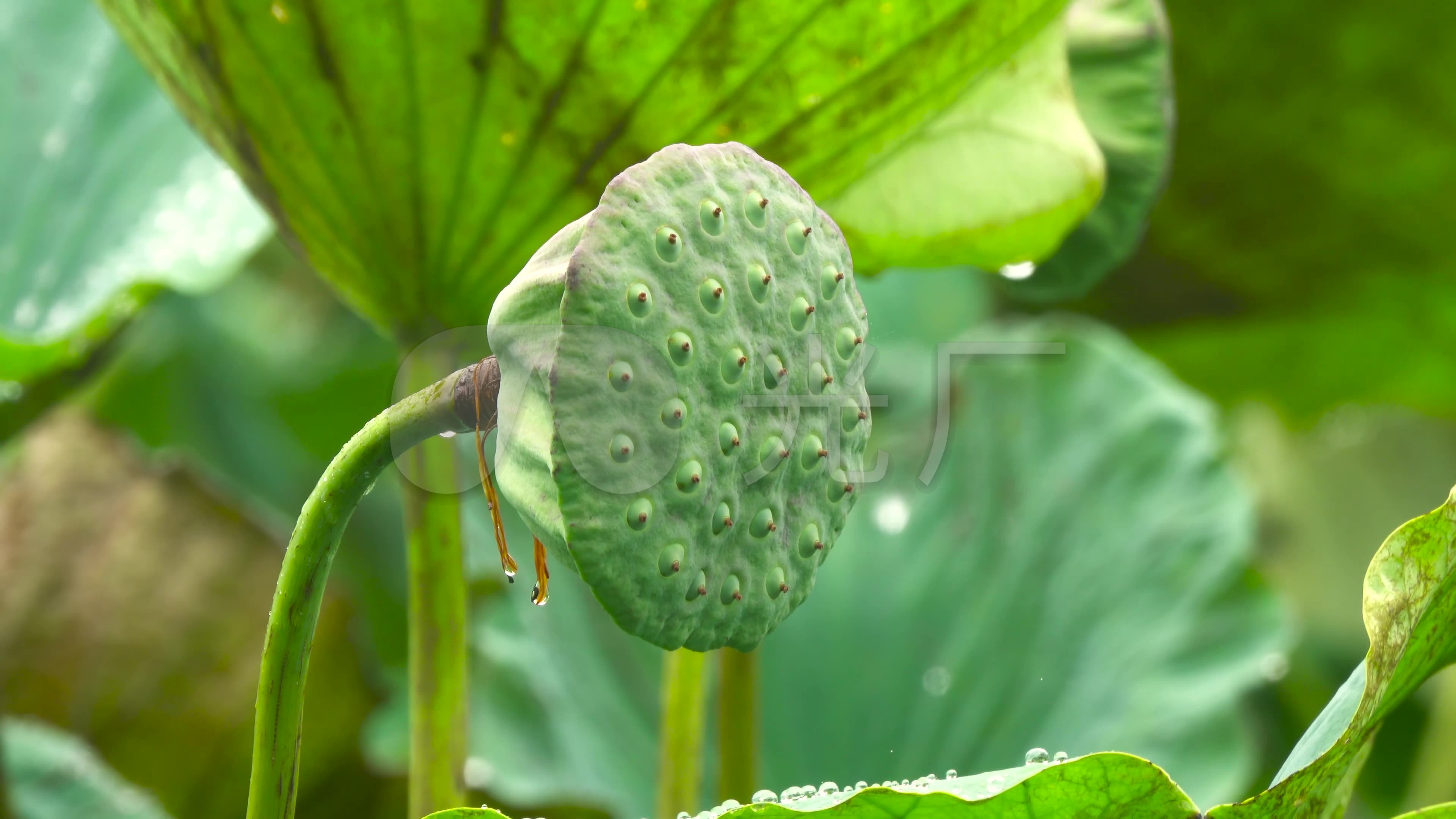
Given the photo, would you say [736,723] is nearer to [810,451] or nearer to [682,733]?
[682,733]

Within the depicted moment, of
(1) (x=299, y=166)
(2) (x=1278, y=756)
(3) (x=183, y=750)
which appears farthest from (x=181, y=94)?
(2) (x=1278, y=756)

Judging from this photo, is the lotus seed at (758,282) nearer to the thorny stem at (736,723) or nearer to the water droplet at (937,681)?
the thorny stem at (736,723)

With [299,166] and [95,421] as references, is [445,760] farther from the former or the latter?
[95,421]

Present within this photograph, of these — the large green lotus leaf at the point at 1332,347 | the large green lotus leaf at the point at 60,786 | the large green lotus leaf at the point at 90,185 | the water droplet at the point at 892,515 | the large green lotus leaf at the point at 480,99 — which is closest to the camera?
the large green lotus leaf at the point at 480,99

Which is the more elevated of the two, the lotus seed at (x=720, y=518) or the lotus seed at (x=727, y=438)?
the lotus seed at (x=727, y=438)

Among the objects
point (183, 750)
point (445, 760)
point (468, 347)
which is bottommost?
point (183, 750)

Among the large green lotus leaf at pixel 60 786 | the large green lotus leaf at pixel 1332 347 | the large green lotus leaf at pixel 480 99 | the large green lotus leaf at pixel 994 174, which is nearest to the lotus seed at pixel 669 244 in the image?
the large green lotus leaf at pixel 480 99

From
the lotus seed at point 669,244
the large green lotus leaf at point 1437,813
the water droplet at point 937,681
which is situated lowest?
the water droplet at point 937,681
